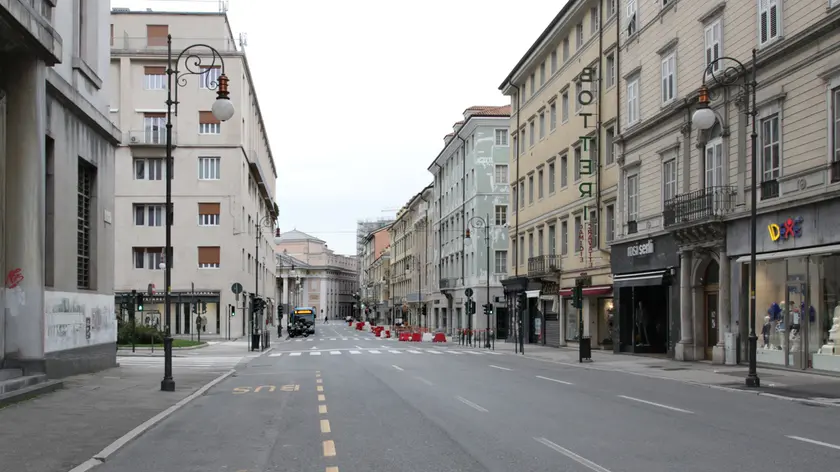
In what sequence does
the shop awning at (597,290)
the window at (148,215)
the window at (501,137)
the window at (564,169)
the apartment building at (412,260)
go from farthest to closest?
the apartment building at (412,260)
the window at (501,137)
the window at (148,215)
the window at (564,169)
the shop awning at (597,290)

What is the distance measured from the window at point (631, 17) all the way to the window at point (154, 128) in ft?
125

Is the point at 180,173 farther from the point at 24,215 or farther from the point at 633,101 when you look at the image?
the point at 24,215

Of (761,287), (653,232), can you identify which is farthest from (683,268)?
(761,287)

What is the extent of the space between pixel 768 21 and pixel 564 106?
19.7 metres

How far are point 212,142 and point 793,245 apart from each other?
47527 millimetres

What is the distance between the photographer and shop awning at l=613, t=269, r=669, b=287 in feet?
102

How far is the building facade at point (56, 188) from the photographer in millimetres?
16922

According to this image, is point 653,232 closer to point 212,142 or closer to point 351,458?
point 351,458

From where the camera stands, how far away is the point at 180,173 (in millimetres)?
62031

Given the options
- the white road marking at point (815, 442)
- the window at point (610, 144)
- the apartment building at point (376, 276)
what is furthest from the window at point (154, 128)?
the apartment building at point (376, 276)

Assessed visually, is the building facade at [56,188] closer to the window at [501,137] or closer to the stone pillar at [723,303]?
the stone pillar at [723,303]

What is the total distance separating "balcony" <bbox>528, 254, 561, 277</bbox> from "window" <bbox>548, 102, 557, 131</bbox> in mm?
7152

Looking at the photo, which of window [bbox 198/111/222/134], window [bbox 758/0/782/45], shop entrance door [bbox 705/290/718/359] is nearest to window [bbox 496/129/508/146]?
window [bbox 198/111/222/134]

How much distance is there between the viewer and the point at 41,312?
56.9 feet
